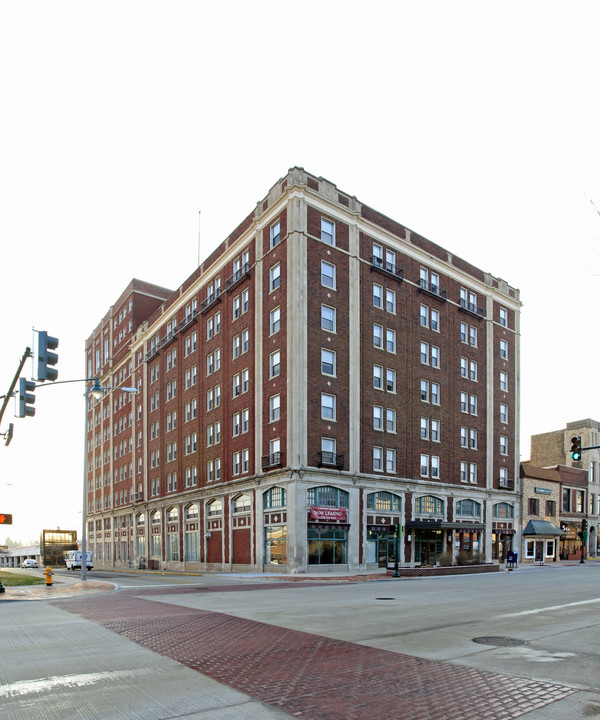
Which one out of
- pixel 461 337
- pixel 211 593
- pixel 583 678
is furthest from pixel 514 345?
pixel 583 678

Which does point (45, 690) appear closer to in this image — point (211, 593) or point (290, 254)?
point (211, 593)

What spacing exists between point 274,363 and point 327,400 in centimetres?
461

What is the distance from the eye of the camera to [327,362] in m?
45.2

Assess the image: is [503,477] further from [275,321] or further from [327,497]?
[275,321]

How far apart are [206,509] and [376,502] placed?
15519mm

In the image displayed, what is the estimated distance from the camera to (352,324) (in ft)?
156

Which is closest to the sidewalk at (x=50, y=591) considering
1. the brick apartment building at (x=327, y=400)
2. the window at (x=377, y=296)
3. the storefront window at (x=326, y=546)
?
the brick apartment building at (x=327, y=400)

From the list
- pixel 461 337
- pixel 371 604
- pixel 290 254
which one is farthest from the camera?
pixel 461 337

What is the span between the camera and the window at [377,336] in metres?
49.8

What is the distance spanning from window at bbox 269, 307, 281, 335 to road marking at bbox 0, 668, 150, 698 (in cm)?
3627

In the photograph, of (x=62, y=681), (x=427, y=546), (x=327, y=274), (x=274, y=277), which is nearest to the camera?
(x=62, y=681)

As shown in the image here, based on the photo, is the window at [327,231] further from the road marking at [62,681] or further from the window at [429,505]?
the road marking at [62,681]

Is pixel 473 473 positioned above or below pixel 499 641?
below

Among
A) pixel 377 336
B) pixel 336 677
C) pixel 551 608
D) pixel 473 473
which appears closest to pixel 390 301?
pixel 377 336
